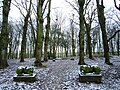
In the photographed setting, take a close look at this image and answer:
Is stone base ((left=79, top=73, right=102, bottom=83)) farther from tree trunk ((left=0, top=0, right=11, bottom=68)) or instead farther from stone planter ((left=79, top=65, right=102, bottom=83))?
tree trunk ((left=0, top=0, right=11, bottom=68))

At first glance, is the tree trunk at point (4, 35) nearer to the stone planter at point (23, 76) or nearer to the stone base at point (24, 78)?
the stone planter at point (23, 76)

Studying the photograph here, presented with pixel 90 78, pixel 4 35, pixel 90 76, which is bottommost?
pixel 90 78

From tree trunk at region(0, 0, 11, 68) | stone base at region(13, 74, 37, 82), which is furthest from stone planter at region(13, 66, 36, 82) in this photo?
tree trunk at region(0, 0, 11, 68)

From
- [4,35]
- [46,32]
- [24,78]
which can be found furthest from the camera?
[46,32]

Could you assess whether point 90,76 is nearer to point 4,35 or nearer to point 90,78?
point 90,78

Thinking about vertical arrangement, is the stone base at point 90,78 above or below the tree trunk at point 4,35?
below

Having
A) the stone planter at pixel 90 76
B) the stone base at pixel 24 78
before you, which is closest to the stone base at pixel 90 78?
the stone planter at pixel 90 76

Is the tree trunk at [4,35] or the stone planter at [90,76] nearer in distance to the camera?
the stone planter at [90,76]

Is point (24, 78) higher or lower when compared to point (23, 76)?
lower

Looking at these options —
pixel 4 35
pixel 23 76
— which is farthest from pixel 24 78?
pixel 4 35

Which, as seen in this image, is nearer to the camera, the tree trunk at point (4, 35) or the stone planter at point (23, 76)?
the stone planter at point (23, 76)

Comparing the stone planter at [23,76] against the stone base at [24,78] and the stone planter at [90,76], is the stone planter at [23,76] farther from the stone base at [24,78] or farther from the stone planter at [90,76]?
the stone planter at [90,76]

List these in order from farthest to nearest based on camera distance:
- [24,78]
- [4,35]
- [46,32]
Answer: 1. [46,32]
2. [4,35]
3. [24,78]

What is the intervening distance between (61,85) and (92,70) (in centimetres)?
219
